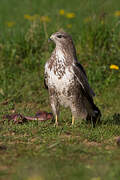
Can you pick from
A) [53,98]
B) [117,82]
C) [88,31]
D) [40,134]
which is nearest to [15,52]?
[88,31]

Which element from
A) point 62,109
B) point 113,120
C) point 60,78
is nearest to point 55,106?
point 60,78

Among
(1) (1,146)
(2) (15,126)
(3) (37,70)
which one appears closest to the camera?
(1) (1,146)

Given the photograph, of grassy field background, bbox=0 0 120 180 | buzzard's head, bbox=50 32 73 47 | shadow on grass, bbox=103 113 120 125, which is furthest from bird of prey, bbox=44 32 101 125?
shadow on grass, bbox=103 113 120 125

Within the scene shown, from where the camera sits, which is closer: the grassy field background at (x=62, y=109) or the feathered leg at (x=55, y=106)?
the grassy field background at (x=62, y=109)

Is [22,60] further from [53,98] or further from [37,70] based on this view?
[53,98]

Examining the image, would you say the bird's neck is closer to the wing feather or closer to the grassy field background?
the wing feather

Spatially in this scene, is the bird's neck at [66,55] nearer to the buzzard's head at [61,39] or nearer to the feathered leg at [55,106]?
the buzzard's head at [61,39]

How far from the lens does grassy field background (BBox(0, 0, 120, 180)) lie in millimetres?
3844

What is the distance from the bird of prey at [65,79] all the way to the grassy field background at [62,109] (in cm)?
29

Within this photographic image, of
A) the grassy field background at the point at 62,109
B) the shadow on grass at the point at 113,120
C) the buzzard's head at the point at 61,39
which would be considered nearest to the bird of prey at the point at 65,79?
the buzzard's head at the point at 61,39

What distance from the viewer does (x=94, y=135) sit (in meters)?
5.23

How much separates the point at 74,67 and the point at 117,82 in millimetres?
3232

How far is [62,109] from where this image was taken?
7.66 meters

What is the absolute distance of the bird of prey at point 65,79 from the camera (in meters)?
5.63
